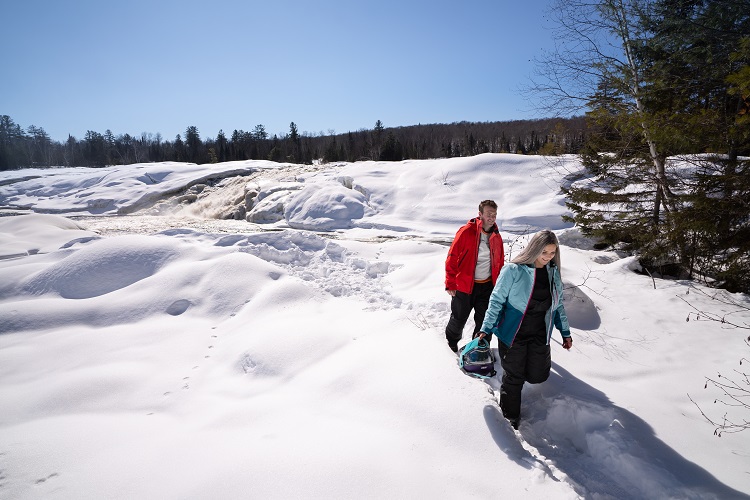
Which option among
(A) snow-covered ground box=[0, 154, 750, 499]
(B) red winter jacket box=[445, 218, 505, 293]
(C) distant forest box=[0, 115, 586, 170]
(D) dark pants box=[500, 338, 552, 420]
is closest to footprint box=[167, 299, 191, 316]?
(A) snow-covered ground box=[0, 154, 750, 499]

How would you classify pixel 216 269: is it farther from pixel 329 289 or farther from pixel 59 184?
pixel 59 184

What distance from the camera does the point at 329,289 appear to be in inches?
219

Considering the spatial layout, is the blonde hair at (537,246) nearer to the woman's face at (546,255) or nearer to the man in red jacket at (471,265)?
the woman's face at (546,255)

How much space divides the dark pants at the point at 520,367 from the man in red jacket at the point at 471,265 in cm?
84

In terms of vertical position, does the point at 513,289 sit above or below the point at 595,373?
above

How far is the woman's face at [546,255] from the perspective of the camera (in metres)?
2.52

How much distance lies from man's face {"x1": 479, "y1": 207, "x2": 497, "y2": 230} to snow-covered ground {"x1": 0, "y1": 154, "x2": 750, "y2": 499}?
135cm

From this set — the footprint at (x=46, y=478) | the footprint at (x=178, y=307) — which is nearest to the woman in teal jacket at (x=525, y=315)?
the footprint at (x=46, y=478)

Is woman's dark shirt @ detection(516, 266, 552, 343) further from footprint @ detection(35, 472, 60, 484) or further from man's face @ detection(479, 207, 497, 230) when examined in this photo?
footprint @ detection(35, 472, 60, 484)

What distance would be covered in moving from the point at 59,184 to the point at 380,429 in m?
33.3

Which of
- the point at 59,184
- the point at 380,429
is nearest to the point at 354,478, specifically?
the point at 380,429

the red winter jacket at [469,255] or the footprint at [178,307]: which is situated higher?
the red winter jacket at [469,255]

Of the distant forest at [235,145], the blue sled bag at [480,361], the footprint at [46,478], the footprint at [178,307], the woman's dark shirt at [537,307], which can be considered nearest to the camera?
the footprint at [46,478]

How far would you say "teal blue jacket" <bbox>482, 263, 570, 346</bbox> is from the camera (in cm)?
261
